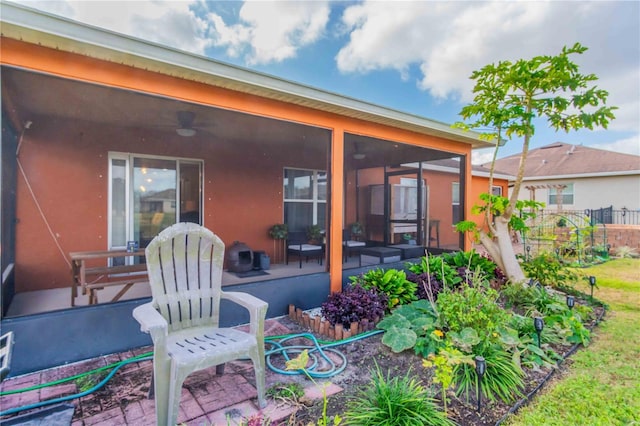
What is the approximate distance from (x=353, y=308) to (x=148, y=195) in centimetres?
374

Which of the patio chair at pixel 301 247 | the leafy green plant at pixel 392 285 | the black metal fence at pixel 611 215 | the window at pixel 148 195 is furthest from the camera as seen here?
the black metal fence at pixel 611 215

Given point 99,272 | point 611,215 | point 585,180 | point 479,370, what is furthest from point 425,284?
point 585,180

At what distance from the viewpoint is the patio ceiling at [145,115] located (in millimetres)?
3123

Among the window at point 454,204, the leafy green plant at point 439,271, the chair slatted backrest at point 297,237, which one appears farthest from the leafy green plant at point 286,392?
the window at point 454,204

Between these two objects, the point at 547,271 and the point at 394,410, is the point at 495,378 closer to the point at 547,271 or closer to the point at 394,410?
the point at 394,410

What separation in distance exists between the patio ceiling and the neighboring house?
1003cm

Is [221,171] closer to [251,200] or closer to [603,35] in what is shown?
[251,200]

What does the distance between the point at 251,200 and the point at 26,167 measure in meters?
3.22

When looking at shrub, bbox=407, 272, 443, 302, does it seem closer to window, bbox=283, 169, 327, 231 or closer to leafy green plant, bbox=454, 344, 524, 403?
leafy green plant, bbox=454, 344, 524, 403

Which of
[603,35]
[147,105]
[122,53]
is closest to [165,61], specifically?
[122,53]

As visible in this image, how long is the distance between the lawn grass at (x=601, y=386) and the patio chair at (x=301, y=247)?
13.1 feet

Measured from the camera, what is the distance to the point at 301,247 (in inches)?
233

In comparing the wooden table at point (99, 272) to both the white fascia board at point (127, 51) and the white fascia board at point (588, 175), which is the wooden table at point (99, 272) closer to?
the white fascia board at point (127, 51)

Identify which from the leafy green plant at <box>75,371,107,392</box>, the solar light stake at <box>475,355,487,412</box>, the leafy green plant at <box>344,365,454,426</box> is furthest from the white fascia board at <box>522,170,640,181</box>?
the leafy green plant at <box>75,371,107,392</box>
